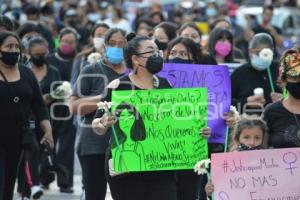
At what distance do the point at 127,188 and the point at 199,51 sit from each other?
8.30 feet

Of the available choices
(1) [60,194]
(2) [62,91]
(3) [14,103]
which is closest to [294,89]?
(3) [14,103]

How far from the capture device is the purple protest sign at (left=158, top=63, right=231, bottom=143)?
361 inches

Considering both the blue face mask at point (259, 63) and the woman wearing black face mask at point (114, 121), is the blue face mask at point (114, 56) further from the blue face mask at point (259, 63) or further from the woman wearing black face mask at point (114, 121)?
the blue face mask at point (259, 63)

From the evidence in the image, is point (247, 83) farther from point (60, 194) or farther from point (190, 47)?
point (60, 194)

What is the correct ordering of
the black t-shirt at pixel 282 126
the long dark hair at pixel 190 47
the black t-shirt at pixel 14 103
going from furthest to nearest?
the long dark hair at pixel 190 47, the black t-shirt at pixel 14 103, the black t-shirt at pixel 282 126

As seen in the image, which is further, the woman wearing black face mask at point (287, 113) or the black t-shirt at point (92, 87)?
the black t-shirt at point (92, 87)

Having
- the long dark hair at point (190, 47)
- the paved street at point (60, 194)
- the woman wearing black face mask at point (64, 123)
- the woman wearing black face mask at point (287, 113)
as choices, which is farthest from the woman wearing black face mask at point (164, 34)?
the woman wearing black face mask at point (287, 113)

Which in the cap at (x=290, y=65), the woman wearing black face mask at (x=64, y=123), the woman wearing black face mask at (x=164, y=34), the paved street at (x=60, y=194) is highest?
the woman wearing black face mask at (x=164, y=34)

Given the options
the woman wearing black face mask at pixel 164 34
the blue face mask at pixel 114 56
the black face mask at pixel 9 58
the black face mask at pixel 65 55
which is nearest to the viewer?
the black face mask at pixel 9 58

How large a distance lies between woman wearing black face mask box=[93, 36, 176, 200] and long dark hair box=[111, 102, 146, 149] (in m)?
0.10

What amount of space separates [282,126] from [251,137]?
1.12 ft

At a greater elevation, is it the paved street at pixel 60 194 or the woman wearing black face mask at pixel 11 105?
the woman wearing black face mask at pixel 11 105

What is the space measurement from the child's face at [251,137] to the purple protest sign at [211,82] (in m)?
0.73

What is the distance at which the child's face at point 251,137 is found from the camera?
828 cm
